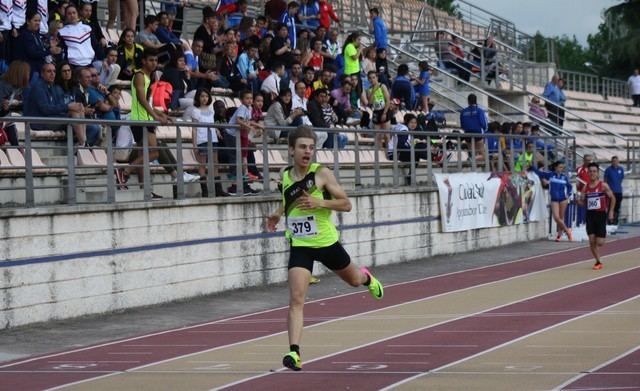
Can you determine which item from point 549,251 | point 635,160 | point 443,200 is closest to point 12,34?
point 443,200

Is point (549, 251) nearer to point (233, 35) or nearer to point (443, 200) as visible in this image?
point (443, 200)

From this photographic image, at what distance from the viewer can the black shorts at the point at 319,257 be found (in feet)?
41.4

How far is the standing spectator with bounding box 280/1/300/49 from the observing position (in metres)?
29.0

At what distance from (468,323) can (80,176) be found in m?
5.47

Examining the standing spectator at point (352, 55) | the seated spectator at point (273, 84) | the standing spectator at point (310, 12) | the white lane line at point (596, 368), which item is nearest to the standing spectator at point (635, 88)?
the standing spectator at point (310, 12)

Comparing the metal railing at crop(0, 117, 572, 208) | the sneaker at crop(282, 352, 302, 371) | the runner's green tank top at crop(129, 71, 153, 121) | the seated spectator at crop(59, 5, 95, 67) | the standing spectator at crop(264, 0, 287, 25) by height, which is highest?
the standing spectator at crop(264, 0, 287, 25)

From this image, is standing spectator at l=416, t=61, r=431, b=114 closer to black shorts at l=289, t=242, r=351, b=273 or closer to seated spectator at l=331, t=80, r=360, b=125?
seated spectator at l=331, t=80, r=360, b=125

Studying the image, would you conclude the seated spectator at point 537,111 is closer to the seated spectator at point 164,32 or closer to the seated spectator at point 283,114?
the seated spectator at point 283,114

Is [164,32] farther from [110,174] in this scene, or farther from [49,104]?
[110,174]

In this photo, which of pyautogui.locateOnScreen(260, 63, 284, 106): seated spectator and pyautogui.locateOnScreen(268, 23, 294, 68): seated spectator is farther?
pyautogui.locateOnScreen(268, 23, 294, 68): seated spectator

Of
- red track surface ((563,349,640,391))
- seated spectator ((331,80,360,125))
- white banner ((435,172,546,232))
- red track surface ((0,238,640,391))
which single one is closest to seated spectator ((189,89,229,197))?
red track surface ((0,238,640,391))

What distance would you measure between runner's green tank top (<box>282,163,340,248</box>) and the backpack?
8750 millimetres

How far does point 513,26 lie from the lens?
47.3 meters

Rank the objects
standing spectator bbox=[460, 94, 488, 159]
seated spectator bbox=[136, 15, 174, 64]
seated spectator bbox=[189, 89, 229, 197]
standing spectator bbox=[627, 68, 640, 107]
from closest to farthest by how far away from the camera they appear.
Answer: seated spectator bbox=[189, 89, 229, 197] → seated spectator bbox=[136, 15, 174, 64] → standing spectator bbox=[460, 94, 488, 159] → standing spectator bbox=[627, 68, 640, 107]
